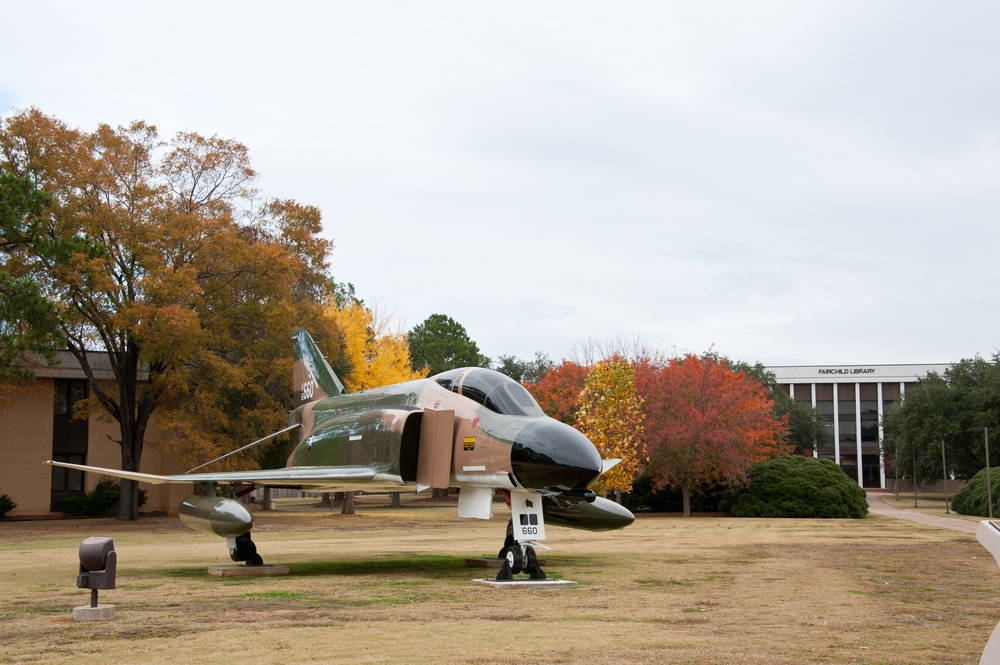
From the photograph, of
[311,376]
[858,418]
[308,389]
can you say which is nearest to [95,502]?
[308,389]

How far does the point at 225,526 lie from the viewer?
645 inches

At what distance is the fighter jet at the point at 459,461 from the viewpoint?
555 inches

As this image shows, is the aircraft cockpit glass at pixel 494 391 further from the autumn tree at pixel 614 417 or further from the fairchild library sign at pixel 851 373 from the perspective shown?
the fairchild library sign at pixel 851 373

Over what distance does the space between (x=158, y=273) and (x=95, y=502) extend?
12521 mm

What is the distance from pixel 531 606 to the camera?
1203 cm

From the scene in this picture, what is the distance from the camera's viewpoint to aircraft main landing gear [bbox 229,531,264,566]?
17391mm

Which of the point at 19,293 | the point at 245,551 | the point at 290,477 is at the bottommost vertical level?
the point at 245,551

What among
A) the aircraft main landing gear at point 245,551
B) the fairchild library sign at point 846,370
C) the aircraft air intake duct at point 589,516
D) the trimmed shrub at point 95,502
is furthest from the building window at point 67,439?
the fairchild library sign at point 846,370

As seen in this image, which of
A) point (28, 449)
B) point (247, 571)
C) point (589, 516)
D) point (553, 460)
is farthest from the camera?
point (28, 449)

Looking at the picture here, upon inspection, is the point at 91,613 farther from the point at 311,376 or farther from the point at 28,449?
the point at 28,449

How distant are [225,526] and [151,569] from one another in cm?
245

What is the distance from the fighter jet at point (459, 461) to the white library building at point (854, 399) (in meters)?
83.2

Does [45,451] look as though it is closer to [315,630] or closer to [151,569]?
[151,569]

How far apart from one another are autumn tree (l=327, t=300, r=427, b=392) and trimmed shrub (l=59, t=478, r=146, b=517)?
10.9m
